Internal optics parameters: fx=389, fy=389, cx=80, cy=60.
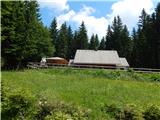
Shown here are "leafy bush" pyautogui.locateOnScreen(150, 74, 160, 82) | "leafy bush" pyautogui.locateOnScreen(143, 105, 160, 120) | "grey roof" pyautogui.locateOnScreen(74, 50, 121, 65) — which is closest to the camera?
"leafy bush" pyautogui.locateOnScreen(143, 105, 160, 120)

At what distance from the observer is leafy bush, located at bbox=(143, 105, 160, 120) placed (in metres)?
17.4

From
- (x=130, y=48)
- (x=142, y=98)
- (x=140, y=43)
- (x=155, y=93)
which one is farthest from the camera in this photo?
(x=130, y=48)

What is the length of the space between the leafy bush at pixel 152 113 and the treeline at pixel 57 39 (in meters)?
25.9

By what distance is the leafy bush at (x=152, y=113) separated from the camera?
17391 millimetres

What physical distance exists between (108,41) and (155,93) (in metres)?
82.4

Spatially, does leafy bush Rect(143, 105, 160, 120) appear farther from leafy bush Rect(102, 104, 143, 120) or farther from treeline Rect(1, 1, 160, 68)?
treeline Rect(1, 1, 160, 68)

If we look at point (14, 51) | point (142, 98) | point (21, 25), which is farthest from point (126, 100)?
point (21, 25)

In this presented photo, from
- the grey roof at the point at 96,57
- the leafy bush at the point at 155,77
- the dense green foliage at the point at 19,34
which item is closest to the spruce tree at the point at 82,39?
the grey roof at the point at 96,57

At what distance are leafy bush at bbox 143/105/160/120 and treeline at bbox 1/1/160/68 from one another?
25.9m

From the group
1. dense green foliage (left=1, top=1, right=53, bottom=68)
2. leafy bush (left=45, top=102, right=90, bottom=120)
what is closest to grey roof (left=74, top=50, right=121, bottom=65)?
dense green foliage (left=1, top=1, right=53, bottom=68)

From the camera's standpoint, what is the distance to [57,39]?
363ft

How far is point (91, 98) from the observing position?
2125cm

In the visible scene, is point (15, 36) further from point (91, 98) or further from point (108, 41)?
point (108, 41)

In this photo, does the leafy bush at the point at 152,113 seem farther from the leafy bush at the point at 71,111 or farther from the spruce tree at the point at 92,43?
the spruce tree at the point at 92,43
